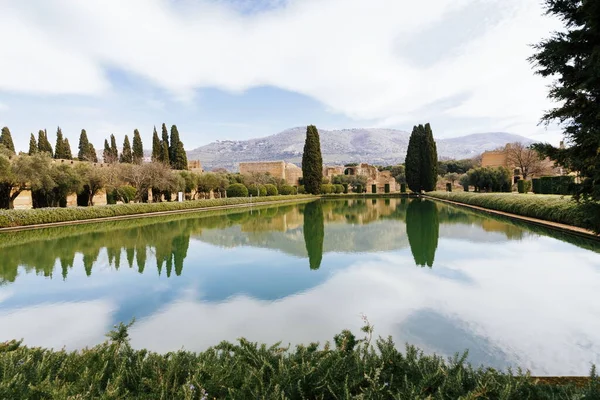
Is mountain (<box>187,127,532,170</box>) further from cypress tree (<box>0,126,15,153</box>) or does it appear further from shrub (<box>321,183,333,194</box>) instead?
cypress tree (<box>0,126,15,153</box>)

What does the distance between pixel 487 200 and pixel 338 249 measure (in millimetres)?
12831

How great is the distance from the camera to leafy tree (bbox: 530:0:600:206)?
3.22 meters

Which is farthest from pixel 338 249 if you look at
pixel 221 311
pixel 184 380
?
pixel 184 380

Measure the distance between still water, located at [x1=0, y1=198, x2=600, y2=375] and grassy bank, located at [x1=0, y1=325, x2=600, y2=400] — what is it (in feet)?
4.09

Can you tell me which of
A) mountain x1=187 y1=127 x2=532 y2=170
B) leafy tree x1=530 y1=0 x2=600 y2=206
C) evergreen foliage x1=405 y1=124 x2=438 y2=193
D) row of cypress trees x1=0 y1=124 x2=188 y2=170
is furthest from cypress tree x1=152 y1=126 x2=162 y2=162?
mountain x1=187 y1=127 x2=532 y2=170

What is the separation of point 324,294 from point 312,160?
32513 mm

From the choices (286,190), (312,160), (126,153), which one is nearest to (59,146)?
(126,153)

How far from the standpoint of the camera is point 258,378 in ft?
6.12

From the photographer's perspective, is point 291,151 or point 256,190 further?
point 291,151

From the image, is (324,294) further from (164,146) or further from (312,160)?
(164,146)

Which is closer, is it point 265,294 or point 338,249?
point 265,294

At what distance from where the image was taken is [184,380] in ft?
6.58

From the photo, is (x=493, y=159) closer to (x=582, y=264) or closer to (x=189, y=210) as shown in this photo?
(x=189, y=210)

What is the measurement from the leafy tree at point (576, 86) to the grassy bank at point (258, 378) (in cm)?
238
